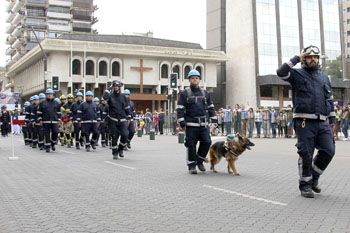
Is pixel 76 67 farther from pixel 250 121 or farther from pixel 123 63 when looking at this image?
pixel 250 121

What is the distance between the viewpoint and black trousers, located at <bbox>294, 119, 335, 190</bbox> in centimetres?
690

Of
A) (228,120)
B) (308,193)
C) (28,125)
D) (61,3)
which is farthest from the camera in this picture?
(61,3)

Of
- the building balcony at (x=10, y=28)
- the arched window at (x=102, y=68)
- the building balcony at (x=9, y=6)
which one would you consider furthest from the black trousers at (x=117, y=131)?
the building balcony at (x=9, y=6)

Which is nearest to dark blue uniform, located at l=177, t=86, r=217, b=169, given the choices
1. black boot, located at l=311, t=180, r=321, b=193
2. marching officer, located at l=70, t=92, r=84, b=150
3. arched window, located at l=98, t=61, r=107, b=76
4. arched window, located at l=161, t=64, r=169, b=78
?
black boot, located at l=311, t=180, r=321, b=193

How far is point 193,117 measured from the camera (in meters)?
9.95

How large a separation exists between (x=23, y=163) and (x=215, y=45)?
62787 millimetres

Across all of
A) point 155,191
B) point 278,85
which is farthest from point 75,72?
point 155,191

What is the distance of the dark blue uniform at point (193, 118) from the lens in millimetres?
9891

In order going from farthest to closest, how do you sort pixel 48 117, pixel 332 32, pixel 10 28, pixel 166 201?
pixel 10 28
pixel 332 32
pixel 48 117
pixel 166 201

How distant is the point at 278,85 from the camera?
66.2 m

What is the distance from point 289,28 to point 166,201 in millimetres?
63265

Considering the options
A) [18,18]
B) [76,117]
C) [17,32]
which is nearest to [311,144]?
[76,117]

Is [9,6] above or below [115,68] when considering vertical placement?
above

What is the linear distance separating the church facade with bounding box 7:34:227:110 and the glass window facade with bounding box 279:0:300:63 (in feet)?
29.9
